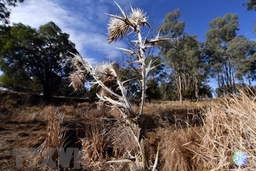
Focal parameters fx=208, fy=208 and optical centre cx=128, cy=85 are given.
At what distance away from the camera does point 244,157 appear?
174 centimetres

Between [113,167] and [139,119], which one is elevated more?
[139,119]

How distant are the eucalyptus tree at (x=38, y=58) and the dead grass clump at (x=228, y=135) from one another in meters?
22.4

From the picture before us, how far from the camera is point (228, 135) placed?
6.66 feet

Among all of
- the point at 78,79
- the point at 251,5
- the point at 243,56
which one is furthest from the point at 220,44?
the point at 78,79

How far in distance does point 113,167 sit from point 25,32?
24.6 meters

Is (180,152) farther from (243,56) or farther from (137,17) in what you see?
(243,56)

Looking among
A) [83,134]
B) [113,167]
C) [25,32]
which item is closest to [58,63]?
[25,32]

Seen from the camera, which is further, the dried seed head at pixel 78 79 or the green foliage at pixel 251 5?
the green foliage at pixel 251 5

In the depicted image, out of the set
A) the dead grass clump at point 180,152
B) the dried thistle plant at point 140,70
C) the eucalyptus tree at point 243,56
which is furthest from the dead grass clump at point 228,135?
the eucalyptus tree at point 243,56

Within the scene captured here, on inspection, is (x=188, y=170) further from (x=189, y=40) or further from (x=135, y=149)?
(x=189, y=40)

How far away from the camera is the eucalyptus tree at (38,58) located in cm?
2300

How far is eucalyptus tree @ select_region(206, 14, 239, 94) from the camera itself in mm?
31422

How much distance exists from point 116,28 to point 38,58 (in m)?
24.0

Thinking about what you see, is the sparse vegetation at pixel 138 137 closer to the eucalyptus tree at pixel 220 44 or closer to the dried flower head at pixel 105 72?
the dried flower head at pixel 105 72
